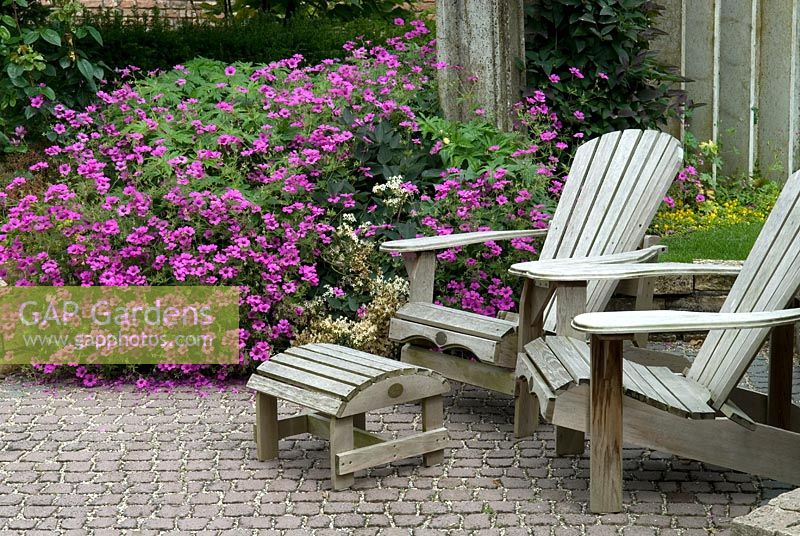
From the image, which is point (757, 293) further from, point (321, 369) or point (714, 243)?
point (714, 243)

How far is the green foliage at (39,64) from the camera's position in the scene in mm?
6223

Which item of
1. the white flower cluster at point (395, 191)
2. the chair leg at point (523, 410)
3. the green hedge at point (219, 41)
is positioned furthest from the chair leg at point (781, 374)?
the green hedge at point (219, 41)

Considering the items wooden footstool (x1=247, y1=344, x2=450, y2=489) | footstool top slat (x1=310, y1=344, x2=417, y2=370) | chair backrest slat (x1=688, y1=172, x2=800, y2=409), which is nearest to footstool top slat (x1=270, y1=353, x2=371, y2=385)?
wooden footstool (x1=247, y1=344, x2=450, y2=489)

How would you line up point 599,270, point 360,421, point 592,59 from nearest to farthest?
point 599,270, point 360,421, point 592,59

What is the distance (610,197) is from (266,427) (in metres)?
1.67

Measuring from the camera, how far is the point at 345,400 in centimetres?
354

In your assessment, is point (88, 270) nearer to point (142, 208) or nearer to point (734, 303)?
point (142, 208)

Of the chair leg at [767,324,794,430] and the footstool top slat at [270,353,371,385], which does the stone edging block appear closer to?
the chair leg at [767,324,794,430]

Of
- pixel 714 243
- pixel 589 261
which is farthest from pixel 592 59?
pixel 589 261

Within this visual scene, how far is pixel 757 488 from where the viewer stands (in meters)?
3.57

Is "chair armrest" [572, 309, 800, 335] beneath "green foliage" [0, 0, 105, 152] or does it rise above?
beneath

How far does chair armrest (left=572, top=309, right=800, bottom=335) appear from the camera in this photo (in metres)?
3.06

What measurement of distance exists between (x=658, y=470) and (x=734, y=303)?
0.63m
